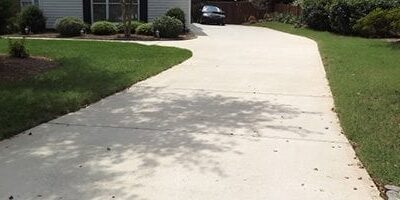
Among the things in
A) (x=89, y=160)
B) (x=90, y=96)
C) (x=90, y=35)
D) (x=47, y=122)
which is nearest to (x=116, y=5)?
(x=90, y=35)

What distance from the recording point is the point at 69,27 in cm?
2164

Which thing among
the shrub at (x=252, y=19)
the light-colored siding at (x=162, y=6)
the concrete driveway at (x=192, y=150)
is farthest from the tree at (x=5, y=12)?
the shrub at (x=252, y=19)

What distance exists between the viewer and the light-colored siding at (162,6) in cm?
2427

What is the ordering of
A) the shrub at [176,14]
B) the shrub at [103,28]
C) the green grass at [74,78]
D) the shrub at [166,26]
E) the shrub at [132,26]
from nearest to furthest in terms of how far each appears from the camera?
the green grass at [74,78] < the shrub at [166,26] < the shrub at [103,28] < the shrub at [132,26] < the shrub at [176,14]

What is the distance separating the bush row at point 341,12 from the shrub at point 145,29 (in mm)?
8289

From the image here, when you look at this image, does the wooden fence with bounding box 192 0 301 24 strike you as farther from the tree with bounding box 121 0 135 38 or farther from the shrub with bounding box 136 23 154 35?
the shrub with bounding box 136 23 154 35

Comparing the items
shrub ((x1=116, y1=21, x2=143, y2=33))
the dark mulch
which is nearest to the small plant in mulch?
the dark mulch

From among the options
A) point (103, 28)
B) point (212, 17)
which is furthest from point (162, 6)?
point (212, 17)

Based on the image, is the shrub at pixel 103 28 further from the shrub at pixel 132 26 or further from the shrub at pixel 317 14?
the shrub at pixel 317 14

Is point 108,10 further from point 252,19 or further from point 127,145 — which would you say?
point 127,145

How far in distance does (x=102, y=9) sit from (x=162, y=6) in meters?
2.59

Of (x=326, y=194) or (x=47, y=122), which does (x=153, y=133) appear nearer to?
(x=47, y=122)

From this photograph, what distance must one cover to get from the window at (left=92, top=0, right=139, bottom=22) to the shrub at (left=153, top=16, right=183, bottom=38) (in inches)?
→ 115

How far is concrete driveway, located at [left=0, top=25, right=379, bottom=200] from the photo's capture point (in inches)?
187
